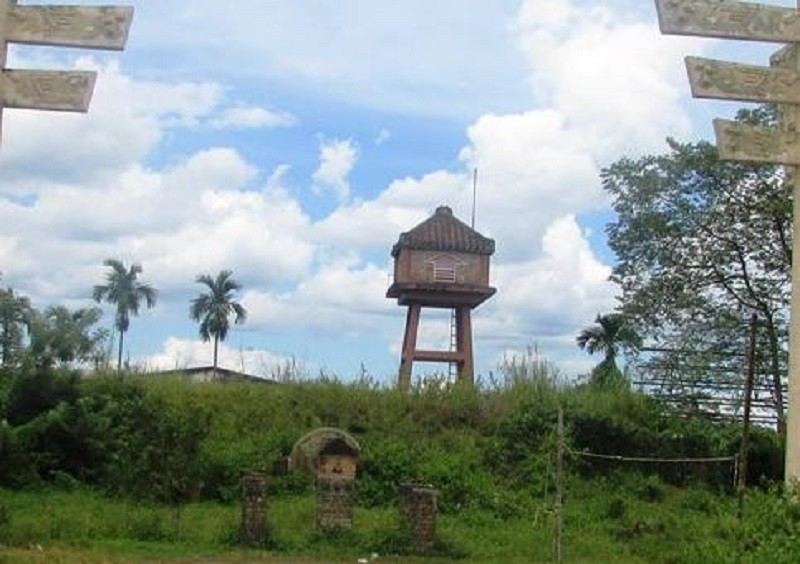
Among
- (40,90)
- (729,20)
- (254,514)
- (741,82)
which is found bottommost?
(254,514)

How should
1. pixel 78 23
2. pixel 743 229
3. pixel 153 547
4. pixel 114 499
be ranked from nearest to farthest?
pixel 78 23, pixel 153 547, pixel 114 499, pixel 743 229

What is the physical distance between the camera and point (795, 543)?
7.97 metres

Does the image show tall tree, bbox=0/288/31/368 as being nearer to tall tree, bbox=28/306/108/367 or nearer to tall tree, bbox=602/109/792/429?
tall tree, bbox=28/306/108/367

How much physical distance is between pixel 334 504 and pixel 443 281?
12321 millimetres

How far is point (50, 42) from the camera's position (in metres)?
11.2

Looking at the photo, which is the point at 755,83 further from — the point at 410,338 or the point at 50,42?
the point at 410,338

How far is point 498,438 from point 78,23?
12812mm

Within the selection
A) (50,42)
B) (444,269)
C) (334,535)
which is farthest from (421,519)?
(444,269)

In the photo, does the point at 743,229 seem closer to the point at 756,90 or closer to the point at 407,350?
the point at 407,350

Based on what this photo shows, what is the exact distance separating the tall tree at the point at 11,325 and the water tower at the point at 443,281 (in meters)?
8.34

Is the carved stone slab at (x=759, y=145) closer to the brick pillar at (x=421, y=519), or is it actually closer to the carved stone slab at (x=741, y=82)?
the carved stone slab at (x=741, y=82)

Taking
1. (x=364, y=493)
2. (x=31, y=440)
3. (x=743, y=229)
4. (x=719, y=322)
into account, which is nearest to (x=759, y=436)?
(x=719, y=322)

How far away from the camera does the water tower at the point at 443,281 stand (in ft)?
90.6

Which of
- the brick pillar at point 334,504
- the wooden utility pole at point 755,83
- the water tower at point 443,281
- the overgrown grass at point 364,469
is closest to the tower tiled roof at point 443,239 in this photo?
the water tower at point 443,281
